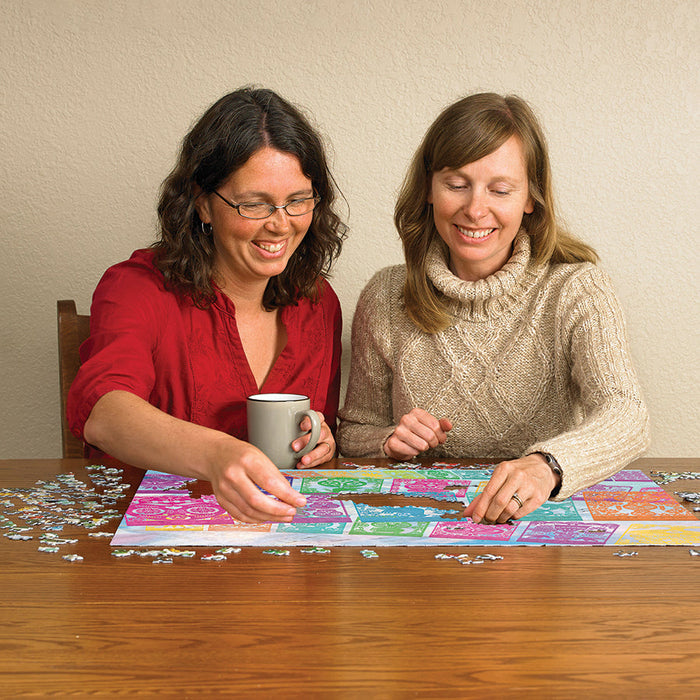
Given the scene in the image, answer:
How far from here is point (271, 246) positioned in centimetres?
205

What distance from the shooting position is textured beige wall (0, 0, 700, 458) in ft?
9.06

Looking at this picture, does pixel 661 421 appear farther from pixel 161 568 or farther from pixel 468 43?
pixel 161 568

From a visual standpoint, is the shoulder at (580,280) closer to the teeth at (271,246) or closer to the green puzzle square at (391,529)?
the teeth at (271,246)

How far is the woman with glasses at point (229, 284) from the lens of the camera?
195 centimetres

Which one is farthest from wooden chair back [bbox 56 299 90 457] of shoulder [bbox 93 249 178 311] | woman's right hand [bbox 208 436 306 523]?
woman's right hand [bbox 208 436 306 523]

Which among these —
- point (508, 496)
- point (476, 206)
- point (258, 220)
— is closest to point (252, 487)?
point (508, 496)

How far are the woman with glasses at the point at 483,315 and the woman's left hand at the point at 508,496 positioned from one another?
494mm

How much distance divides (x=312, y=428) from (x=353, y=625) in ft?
2.33

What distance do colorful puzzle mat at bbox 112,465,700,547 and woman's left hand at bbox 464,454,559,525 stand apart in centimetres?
3

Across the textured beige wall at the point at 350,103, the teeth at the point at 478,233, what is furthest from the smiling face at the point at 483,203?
the textured beige wall at the point at 350,103

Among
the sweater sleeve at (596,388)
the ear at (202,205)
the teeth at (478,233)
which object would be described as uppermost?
the ear at (202,205)

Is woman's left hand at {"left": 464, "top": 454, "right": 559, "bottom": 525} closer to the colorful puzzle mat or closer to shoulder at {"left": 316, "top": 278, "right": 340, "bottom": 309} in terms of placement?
the colorful puzzle mat

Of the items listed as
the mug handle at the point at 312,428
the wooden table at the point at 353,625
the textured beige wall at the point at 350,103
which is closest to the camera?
the wooden table at the point at 353,625

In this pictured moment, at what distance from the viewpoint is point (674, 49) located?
2.78 metres
